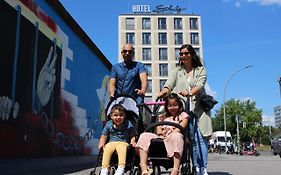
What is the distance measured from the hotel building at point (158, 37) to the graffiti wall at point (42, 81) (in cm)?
5310

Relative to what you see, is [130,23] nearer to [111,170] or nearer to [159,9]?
[159,9]

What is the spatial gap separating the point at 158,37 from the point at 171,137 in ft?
229

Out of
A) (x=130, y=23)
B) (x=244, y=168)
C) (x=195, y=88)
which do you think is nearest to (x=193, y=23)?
(x=130, y=23)

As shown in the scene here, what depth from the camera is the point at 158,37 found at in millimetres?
74062

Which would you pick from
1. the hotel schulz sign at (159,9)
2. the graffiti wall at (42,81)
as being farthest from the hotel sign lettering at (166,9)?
the graffiti wall at (42,81)

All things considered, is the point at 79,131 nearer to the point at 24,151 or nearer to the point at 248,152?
the point at 24,151

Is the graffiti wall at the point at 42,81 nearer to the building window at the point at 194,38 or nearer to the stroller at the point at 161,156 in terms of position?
the stroller at the point at 161,156

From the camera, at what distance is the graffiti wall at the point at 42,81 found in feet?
32.4

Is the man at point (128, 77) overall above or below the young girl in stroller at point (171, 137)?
above

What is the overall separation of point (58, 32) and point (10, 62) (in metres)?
4.67

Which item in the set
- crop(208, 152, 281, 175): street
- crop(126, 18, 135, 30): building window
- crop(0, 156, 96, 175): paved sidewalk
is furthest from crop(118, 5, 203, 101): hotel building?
crop(0, 156, 96, 175): paved sidewalk

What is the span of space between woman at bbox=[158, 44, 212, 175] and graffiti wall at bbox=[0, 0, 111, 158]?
16.3ft

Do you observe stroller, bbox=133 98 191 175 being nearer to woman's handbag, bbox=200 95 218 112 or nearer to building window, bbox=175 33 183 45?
woman's handbag, bbox=200 95 218 112

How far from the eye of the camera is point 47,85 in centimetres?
1273
